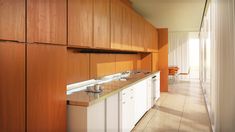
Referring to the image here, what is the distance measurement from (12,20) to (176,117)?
4.14m

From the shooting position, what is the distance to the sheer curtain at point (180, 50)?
1221cm

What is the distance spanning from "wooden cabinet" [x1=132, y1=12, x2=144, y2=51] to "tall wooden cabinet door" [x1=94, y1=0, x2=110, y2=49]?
1571 millimetres

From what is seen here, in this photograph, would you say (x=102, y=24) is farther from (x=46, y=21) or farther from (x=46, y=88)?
(x=46, y=88)

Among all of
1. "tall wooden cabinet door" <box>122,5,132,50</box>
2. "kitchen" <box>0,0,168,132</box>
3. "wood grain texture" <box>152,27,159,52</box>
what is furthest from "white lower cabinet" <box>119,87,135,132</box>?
"wood grain texture" <box>152,27,159,52</box>

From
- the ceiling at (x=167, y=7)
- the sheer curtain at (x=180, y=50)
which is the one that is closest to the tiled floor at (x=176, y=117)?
the ceiling at (x=167, y=7)

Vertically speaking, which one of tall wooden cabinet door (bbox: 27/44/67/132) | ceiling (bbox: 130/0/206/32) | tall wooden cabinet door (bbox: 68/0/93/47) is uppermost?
ceiling (bbox: 130/0/206/32)

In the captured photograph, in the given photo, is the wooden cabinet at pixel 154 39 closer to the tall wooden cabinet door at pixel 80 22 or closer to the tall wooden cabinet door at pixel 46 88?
the tall wooden cabinet door at pixel 80 22

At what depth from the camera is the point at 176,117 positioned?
15.8 ft

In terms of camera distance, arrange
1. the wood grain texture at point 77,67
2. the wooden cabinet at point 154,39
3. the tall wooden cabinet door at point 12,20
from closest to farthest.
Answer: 1. the tall wooden cabinet door at point 12,20
2. the wood grain texture at point 77,67
3. the wooden cabinet at point 154,39

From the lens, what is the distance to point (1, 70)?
4.85 feet

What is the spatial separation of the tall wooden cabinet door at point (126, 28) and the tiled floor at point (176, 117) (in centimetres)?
161

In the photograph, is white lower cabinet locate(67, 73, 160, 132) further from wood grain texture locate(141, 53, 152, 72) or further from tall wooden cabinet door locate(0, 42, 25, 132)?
wood grain texture locate(141, 53, 152, 72)

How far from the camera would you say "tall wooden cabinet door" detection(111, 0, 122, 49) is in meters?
3.62

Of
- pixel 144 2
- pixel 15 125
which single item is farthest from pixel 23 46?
pixel 144 2
